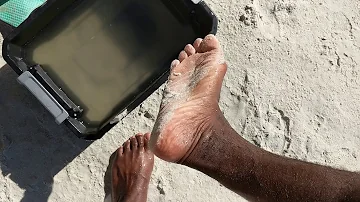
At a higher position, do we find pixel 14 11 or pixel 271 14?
pixel 14 11

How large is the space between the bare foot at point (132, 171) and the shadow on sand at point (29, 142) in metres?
0.20

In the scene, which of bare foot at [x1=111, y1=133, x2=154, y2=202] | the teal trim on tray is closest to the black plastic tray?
the teal trim on tray

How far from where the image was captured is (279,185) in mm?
1547

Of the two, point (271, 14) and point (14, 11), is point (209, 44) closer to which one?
point (271, 14)

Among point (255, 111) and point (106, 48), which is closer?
point (106, 48)

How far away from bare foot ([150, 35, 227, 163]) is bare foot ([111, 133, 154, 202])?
1.58 feet

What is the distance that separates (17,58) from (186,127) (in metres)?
0.68

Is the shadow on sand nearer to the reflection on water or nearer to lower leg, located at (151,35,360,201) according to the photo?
the reflection on water

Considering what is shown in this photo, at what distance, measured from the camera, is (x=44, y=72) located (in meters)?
1.88

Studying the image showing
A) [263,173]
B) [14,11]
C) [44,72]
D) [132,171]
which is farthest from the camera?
[132,171]

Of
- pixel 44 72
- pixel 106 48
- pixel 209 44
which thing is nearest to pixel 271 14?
pixel 209 44

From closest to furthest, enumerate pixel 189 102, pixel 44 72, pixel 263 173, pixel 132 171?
1. pixel 263 173
2. pixel 189 102
3. pixel 44 72
4. pixel 132 171

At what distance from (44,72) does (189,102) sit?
1.93ft

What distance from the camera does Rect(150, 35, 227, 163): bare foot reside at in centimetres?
161
